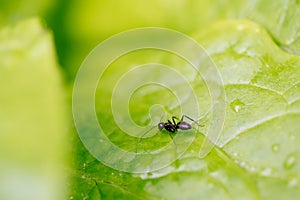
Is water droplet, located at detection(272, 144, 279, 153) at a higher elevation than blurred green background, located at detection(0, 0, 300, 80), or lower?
lower

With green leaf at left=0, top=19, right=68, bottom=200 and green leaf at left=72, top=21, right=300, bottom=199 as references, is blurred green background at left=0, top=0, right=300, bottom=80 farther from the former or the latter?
green leaf at left=0, top=19, right=68, bottom=200

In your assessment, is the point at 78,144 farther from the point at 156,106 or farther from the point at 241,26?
the point at 241,26

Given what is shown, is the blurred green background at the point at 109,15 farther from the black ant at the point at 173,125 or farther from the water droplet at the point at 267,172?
the water droplet at the point at 267,172

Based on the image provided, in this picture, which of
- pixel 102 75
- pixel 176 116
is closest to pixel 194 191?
pixel 176 116

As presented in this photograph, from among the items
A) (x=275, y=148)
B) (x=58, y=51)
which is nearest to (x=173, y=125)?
(x=275, y=148)

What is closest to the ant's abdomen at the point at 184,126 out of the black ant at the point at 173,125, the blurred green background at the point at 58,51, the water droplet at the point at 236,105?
the black ant at the point at 173,125

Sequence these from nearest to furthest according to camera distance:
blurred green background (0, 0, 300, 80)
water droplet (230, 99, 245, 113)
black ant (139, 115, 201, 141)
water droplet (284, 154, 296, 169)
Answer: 1. water droplet (284, 154, 296, 169)
2. water droplet (230, 99, 245, 113)
3. black ant (139, 115, 201, 141)
4. blurred green background (0, 0, 300, 80)

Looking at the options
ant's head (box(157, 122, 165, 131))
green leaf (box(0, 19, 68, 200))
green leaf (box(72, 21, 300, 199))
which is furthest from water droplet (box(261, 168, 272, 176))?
green leaf (box(0, 19, 68, 200))
